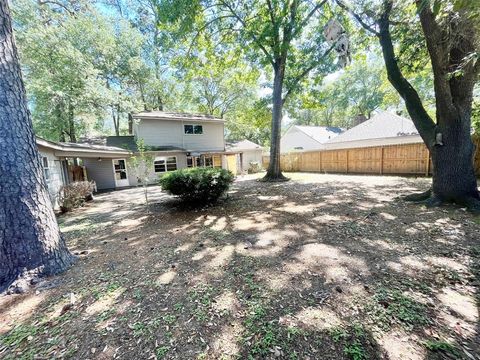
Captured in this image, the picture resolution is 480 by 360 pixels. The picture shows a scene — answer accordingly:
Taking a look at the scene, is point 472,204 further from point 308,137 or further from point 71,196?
point 308,137

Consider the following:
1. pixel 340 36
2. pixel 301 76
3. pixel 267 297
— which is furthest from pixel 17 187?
pixel 301 76

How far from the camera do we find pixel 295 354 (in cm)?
173

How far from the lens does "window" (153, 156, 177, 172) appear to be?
15752mm

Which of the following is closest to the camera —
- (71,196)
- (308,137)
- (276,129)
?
(71,196)

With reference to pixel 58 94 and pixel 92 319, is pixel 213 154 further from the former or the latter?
pixel 92 319

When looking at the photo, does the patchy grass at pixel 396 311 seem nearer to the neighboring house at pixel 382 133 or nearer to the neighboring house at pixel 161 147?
the neighboring house at pixel 161 147

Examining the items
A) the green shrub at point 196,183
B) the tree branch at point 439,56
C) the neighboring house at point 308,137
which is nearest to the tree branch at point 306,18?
the tree branch at point 439,56

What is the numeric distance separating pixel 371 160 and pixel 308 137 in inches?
427

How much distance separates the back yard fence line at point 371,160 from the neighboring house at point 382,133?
4158 millimetres

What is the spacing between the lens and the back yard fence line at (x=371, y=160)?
37.7 ft

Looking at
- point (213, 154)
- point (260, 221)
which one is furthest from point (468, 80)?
point (213, 154)

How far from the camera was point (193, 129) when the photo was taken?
17203mm

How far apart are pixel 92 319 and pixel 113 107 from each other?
19.1 m

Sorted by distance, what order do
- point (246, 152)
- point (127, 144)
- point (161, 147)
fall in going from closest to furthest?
point (161, 147) → point (127, 144) → point (246, 152)
